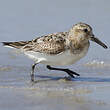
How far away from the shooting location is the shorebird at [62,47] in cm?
973

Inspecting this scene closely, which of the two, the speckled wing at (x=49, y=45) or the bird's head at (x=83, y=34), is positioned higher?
the bird's head at (x=83, y=34)

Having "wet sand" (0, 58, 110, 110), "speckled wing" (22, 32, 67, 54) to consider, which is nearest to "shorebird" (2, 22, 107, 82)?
"speckled wing" (22, 32, 67, 54)

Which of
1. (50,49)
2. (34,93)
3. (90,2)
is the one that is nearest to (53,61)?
(50,49)

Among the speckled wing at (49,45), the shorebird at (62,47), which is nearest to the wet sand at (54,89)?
the shorebird at (62,47)

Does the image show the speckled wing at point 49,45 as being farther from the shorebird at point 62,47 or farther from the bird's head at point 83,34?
the bird's head at point 83,34

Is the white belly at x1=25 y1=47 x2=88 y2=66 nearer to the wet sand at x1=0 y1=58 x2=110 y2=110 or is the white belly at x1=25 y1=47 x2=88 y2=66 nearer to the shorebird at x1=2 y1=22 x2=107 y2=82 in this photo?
the shorebird at x1=2 y1=22 x2=107 y2=82

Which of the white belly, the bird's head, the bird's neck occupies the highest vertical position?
the bird's head

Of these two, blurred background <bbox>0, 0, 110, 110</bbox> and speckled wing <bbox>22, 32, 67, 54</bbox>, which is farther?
speckled wing <bbox>22, 32, 67, 54</bbox>

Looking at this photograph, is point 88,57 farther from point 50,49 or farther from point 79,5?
point 79,5

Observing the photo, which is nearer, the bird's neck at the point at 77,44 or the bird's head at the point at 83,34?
the bird's neck at the point at 77,44

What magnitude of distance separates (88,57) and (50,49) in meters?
2.36

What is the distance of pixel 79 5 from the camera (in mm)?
15859

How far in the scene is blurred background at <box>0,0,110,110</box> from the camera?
24.2ft

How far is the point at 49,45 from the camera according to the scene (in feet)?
32.8
